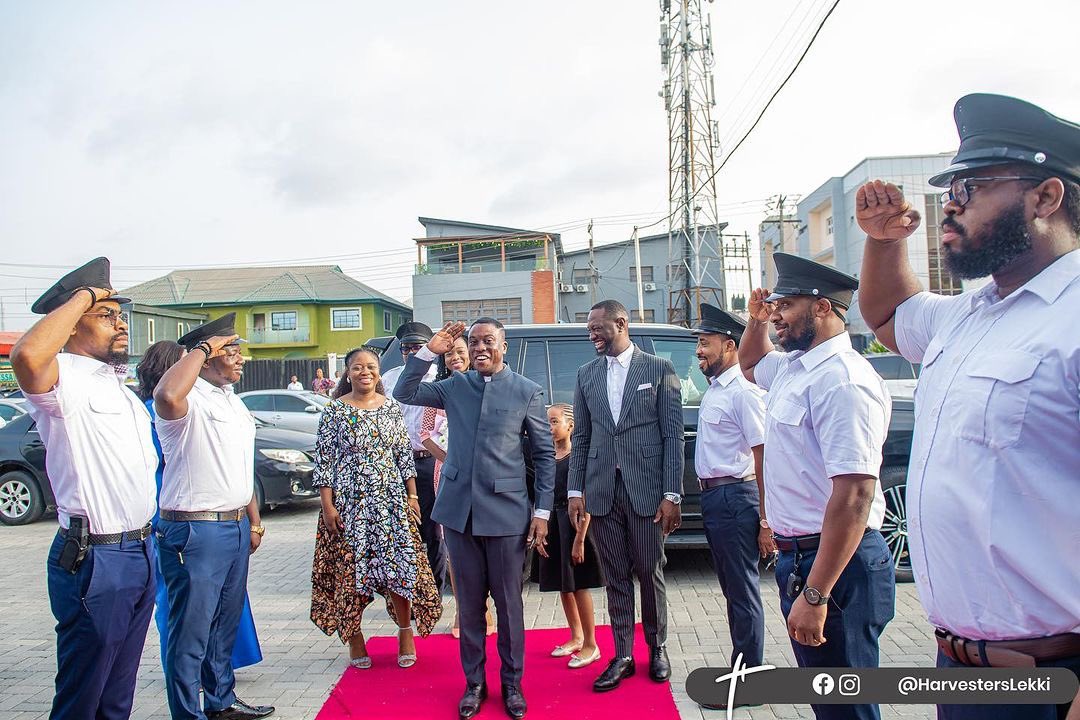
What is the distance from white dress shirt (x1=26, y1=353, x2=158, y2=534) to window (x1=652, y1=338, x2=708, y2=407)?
4382 millimetres

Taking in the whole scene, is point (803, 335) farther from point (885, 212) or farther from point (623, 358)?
point (623, 358)

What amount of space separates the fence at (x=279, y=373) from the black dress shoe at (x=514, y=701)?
92.5 feet

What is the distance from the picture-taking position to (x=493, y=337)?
14.6ft

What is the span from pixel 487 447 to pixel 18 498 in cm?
909

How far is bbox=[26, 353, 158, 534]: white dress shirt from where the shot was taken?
3102 mm

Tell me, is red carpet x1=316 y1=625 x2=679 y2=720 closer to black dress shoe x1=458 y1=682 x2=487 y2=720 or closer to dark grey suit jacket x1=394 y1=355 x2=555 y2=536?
black dress shoe x1=458 y1=682 x2=487 y2=720

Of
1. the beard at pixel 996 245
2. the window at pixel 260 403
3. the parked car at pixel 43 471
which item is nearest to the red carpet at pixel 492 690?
the beard at pixel 996 245

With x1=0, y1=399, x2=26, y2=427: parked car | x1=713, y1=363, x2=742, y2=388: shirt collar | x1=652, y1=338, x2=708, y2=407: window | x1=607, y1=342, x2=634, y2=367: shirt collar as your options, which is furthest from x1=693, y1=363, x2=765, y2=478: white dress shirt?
x1=0, y1=399, x2=26, y2=427: parked car

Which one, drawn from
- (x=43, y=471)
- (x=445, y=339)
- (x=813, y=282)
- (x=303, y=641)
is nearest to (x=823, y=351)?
(x=813, y=282)

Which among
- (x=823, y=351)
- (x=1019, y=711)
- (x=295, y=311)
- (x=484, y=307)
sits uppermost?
(x=295, y=311)

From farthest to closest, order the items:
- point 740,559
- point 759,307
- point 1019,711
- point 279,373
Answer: point 279,373 < point 740,559 < point 759,307 < point 1019,711

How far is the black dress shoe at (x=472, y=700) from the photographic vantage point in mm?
4098

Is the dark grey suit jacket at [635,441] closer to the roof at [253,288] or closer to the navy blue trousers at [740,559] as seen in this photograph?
the navy blue trousers at [740,559]

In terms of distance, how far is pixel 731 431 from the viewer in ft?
14.4
